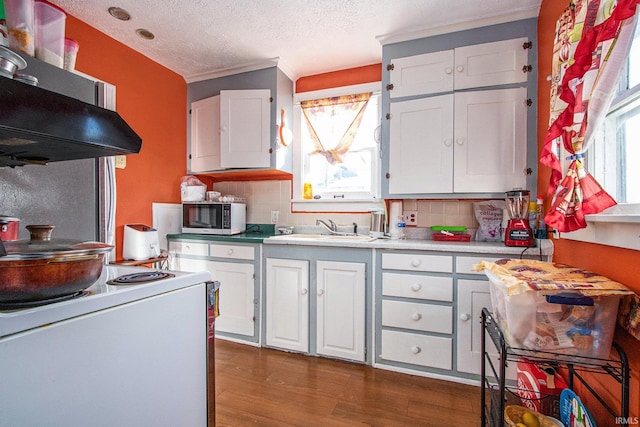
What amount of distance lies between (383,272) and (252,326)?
120 centimetres

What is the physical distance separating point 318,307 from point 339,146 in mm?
1499

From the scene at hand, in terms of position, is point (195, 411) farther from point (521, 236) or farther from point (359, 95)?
point (359, 95)

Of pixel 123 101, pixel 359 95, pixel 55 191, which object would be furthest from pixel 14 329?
pixel 359 95

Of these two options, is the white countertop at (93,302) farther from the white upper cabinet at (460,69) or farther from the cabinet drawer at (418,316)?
the white upper cabinet at (460,69)

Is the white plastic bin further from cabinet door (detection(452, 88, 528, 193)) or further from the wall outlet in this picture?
the wall outlet

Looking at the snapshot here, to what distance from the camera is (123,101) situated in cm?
249

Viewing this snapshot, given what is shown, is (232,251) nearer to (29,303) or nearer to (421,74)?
(29,303)

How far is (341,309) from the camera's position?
88.1 inches

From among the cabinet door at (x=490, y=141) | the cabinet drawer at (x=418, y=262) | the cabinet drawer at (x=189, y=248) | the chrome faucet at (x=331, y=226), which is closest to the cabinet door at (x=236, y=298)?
the cabinet drawer at (x=189, y=248)

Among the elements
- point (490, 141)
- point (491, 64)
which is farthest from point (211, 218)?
point (491, 64)

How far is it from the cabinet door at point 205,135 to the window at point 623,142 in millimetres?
2750

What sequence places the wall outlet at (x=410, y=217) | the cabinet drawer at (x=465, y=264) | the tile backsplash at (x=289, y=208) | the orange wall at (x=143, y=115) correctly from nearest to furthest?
the cabinet drawer at (x=465, y=264)
the orange wall at (x=143, y=115)
the tile backsplash at (x=289, y=208)
the wall outlet at (x=410, y=217)

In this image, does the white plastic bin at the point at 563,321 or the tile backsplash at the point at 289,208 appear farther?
the tile backsplash at the point at 289,208

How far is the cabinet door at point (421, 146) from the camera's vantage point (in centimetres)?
223
